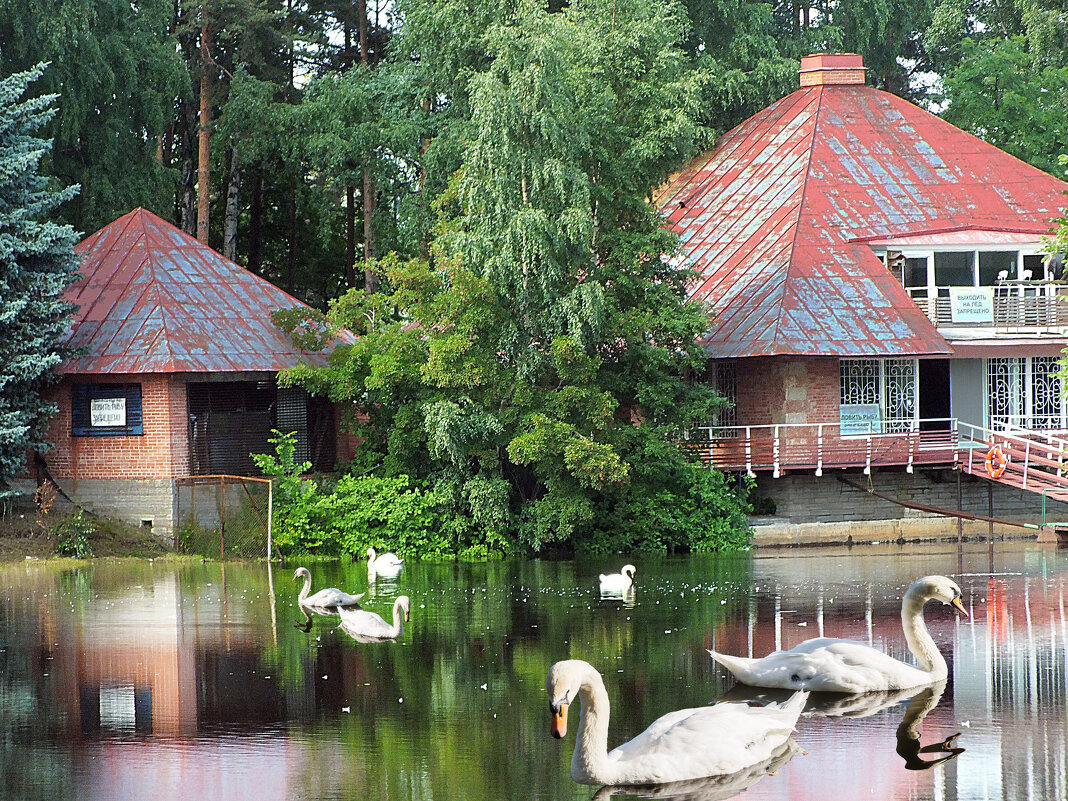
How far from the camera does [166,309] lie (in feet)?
100

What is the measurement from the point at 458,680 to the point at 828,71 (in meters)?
28.1

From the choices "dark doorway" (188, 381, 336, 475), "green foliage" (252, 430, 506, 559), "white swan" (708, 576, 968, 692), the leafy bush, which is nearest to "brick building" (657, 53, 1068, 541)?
the leafy bush

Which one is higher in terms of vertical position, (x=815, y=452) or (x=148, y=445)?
(x=148, y=445)

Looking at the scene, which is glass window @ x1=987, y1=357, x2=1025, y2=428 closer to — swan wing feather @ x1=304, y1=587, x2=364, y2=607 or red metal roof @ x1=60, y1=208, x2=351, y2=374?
red metal roof @ x1=60, y1=208, x2=351, y2=374

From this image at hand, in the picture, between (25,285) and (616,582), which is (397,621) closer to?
(616,582)

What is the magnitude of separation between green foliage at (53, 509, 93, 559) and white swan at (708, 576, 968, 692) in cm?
1587

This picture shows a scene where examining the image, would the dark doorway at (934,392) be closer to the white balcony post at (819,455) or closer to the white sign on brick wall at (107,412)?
the white balcony post at (819,455)

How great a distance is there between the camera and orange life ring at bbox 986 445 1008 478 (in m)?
31.7

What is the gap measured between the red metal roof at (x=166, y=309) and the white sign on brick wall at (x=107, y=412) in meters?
0.77

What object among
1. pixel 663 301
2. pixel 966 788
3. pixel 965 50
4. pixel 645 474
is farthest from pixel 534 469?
pixel 965 50

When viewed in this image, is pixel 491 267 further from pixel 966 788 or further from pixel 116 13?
pixel 966 788

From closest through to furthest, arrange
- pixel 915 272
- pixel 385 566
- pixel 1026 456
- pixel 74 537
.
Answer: pixel 385 566 < pixel 74 537 < pixel 1026 456 < pixel 915 272

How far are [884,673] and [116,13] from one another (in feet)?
95.0

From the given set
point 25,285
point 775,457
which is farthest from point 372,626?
point 775,457
